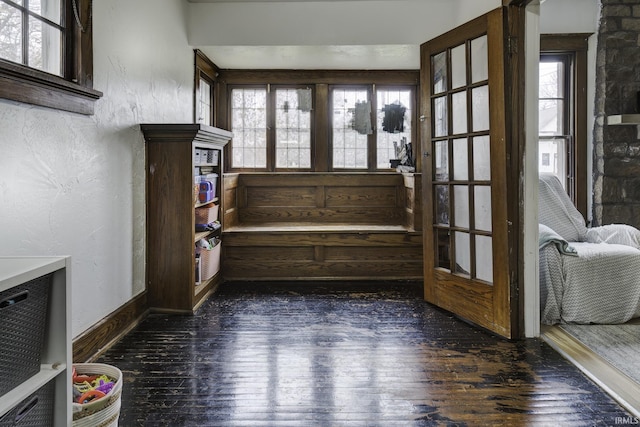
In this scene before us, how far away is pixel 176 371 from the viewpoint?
2518 millimetres

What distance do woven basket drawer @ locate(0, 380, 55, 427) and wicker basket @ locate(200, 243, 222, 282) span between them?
241cm

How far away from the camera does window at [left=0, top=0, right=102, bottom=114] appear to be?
202 centimetres

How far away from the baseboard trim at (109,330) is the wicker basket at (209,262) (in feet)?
1.80

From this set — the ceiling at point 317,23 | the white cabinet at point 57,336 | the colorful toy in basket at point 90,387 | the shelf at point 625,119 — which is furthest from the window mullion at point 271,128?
the white cabinet at point 57,336

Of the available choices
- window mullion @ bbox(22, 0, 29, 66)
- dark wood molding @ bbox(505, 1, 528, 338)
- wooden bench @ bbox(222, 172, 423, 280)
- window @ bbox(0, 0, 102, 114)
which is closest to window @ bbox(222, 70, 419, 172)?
wooden bench @ bbox(222, 172, 423, 280)

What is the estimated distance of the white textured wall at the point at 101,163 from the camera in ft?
6.79

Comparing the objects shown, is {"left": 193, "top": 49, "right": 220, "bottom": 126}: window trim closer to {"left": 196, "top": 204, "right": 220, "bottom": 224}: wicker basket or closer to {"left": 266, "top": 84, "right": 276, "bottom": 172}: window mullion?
{"left": 266, "top": 84, "right": 276, "bottom": 172}: window mullion

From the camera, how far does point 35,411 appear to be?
4.43 ft

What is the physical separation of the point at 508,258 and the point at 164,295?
8.02ft

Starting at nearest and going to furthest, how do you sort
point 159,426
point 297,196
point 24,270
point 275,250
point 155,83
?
point 24,270 → point 159,426 → point 155,83 → point 275,250 → point 297,196

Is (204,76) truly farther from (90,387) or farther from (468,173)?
(90,387)

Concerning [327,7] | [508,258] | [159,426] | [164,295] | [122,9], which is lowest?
[159,426]

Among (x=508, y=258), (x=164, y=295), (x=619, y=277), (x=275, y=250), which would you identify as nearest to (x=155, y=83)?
(x=164, y=295)

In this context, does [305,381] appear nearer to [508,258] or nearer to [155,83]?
[508,258]
